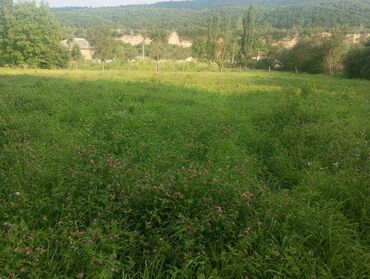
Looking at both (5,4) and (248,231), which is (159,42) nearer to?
(5,4)

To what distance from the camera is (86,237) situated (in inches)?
106

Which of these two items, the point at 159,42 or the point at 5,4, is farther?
the point at 159,42

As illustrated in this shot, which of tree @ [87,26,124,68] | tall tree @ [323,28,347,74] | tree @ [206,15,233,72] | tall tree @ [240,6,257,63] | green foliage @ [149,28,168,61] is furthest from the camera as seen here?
tree @ [87,26,124,68]

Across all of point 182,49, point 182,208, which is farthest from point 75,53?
point 182,208

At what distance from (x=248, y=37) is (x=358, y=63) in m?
26.4

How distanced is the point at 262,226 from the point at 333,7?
128522 millimetres

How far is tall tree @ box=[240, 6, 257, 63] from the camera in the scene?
171 feet

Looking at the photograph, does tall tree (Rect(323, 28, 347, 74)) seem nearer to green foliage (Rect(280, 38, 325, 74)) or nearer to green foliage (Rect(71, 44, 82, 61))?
green foliage (Rect(280, 38, 325, 74))

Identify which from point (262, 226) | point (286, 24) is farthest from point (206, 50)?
point (286, 24)

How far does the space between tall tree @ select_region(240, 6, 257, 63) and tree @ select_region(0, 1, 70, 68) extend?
28594 millimetres

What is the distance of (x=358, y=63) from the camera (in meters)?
28.8

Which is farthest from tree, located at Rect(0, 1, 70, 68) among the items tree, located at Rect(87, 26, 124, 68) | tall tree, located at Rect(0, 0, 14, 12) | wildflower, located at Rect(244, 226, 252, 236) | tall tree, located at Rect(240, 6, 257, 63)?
wildflower, located at Rect(244, 226, 252, 236)

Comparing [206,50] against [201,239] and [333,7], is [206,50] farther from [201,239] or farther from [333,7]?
[333,7]

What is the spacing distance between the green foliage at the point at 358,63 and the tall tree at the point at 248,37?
24.0 meters
